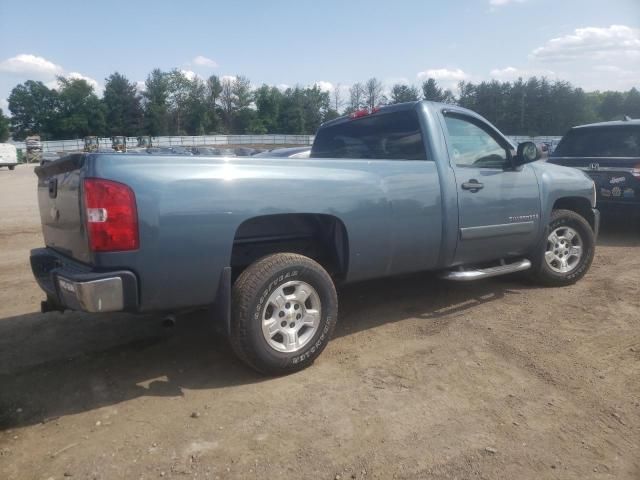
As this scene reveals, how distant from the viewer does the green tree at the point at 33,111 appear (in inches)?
3292

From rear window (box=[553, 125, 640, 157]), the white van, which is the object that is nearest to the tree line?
the white van

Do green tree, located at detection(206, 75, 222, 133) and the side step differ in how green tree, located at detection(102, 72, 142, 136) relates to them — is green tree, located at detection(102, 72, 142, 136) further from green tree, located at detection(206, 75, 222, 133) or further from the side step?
the side step

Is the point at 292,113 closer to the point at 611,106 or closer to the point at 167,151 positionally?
the point at 611,106

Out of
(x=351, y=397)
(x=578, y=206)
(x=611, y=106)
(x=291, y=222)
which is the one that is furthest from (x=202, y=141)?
(x=351, y=397)

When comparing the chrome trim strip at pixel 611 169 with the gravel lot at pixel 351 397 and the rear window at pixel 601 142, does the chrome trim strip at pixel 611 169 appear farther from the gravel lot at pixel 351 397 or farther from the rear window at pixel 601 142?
the gravel lot at pixel 351 397

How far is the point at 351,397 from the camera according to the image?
3.05m

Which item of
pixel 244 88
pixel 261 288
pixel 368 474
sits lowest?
pixel 368 474

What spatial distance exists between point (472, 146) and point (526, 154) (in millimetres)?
538

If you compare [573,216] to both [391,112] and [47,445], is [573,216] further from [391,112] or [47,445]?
[47,445]

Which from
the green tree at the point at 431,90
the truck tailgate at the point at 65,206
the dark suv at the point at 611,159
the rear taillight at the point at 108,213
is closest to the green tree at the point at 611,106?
the green tree at the point at 431,90

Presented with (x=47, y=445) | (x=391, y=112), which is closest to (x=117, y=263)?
(x=47, y=445)

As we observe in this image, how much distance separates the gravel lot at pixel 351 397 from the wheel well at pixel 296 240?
27.3 inches

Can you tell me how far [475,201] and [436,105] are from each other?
0.94m

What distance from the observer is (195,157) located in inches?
118
